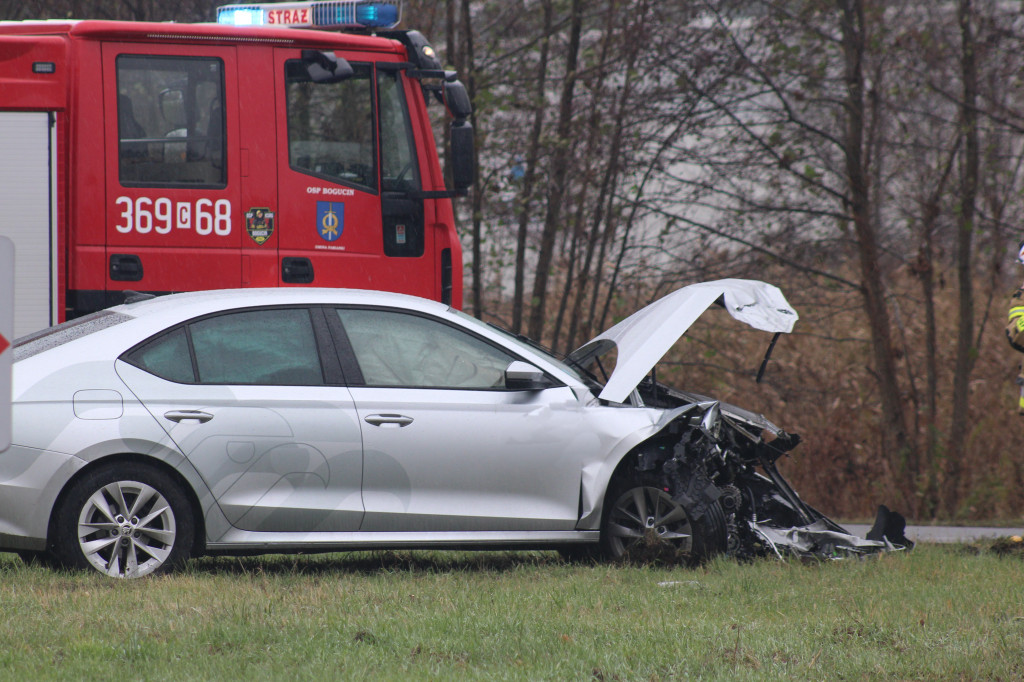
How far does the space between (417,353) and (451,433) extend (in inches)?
19.2

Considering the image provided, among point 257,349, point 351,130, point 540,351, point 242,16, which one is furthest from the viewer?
point 242,16

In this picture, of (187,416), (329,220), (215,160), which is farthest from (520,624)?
(215,160)

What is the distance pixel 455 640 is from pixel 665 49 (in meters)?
9.01

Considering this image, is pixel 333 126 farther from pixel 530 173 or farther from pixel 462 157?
pixel 530 173

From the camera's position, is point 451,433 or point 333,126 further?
point 333,126

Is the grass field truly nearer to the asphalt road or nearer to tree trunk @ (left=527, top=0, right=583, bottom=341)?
the asphalt road

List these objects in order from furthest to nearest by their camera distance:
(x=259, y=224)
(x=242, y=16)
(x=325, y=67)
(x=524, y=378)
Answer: (x=242, y=16) < (x=325, y=67) < (x=259, y=224) < (x=524, y=378)

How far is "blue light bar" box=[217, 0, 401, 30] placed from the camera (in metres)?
8.70

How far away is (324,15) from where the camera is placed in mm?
8766

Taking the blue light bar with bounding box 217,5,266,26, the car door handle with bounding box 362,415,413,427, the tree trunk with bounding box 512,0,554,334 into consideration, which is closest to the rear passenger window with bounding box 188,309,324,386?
A: the car door handle with bounding box 362,415,413,427

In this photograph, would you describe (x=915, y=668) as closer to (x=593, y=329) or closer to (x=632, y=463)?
(x=632, y=463)

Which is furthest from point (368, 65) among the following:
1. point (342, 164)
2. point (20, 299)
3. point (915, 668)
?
point (915, 668)

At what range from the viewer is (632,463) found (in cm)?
654

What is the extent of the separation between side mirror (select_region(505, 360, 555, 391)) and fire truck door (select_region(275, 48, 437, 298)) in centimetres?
233
